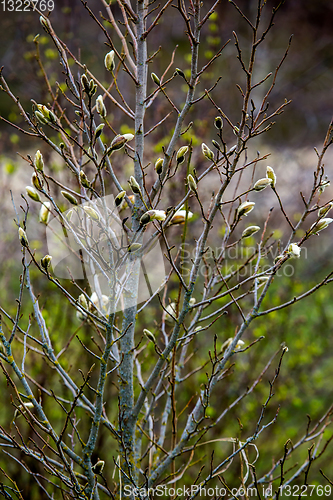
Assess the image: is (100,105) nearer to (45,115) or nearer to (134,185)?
(45,115)

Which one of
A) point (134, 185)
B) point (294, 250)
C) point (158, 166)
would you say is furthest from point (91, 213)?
point (294, 250)

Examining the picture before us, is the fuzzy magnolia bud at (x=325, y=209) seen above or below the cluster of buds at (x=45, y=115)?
below

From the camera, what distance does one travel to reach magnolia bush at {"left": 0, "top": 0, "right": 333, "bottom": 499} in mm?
1111

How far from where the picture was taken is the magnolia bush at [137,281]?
111cm

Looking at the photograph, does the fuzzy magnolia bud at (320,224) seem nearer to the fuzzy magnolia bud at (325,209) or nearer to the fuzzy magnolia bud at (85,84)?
the fuzzy magnolia bud at (325,209)

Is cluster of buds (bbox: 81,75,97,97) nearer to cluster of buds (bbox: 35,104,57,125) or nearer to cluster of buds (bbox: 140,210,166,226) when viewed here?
cluster of buds (bbox: 35,104,57,125)

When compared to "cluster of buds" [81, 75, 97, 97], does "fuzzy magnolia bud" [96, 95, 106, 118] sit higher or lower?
higher

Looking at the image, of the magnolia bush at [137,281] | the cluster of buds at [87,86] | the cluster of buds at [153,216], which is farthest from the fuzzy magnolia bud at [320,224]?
the cluster of buds at [87,86]

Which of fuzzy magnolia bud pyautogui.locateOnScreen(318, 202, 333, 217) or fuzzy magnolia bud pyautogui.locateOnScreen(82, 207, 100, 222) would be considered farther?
fuzzy magnolia bud pyautogui.locateOnScreen(318, 202, 333, 217)

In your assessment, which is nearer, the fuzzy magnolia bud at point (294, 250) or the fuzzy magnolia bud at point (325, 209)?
the fuzzy magnolia bud at point (294, 250)

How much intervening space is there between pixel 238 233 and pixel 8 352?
3187mm

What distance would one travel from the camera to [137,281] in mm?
1336

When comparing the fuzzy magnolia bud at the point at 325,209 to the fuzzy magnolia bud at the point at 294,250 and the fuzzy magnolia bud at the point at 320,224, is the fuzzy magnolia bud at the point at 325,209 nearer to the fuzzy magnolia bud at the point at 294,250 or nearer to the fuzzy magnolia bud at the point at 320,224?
the fuzzy magnolia bud at the point at 320,224

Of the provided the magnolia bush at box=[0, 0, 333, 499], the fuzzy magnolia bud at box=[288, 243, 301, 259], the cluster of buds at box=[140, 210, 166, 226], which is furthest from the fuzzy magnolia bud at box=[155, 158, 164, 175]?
the fuzzy magnolia bud at box=[288, 243, 301, 259]
